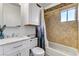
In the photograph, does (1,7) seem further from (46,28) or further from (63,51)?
(63,51)

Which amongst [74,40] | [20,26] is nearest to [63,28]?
[74,40]

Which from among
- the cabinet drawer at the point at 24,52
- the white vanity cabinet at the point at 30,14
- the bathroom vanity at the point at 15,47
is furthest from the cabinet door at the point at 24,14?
the cabinet drawer at the point at 24,52

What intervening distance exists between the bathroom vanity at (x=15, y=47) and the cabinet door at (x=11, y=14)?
0.31 meters

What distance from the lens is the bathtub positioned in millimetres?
1366

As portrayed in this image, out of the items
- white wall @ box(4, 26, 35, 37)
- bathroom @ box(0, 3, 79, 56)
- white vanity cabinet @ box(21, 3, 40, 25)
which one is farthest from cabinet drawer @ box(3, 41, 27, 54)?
white vanity cabinet @ box(21, 3, 40, 25)

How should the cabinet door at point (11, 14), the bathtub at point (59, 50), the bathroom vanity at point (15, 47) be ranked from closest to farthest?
the bathroom vanity at point (15, 47), the bathtub at point (59, 50), the cabinet door at point (11, 14)

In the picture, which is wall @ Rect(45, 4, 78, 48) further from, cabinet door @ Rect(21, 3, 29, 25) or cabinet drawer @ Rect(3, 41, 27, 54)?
cabinet drawer @ Rect(3, 41, 27, 54)

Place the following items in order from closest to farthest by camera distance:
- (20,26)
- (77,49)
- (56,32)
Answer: (77,49)
(56,32)
(20,26)

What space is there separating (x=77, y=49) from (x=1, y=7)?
1.30 m

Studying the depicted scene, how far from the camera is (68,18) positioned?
4.60 feet

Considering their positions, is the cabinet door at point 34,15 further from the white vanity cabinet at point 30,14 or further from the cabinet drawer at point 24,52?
the cabinet drawer at point 24,52

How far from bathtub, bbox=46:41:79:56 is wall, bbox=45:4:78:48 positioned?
58mm

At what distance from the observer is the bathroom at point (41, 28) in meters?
1.38

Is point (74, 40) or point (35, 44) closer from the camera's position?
point (74, 40)
